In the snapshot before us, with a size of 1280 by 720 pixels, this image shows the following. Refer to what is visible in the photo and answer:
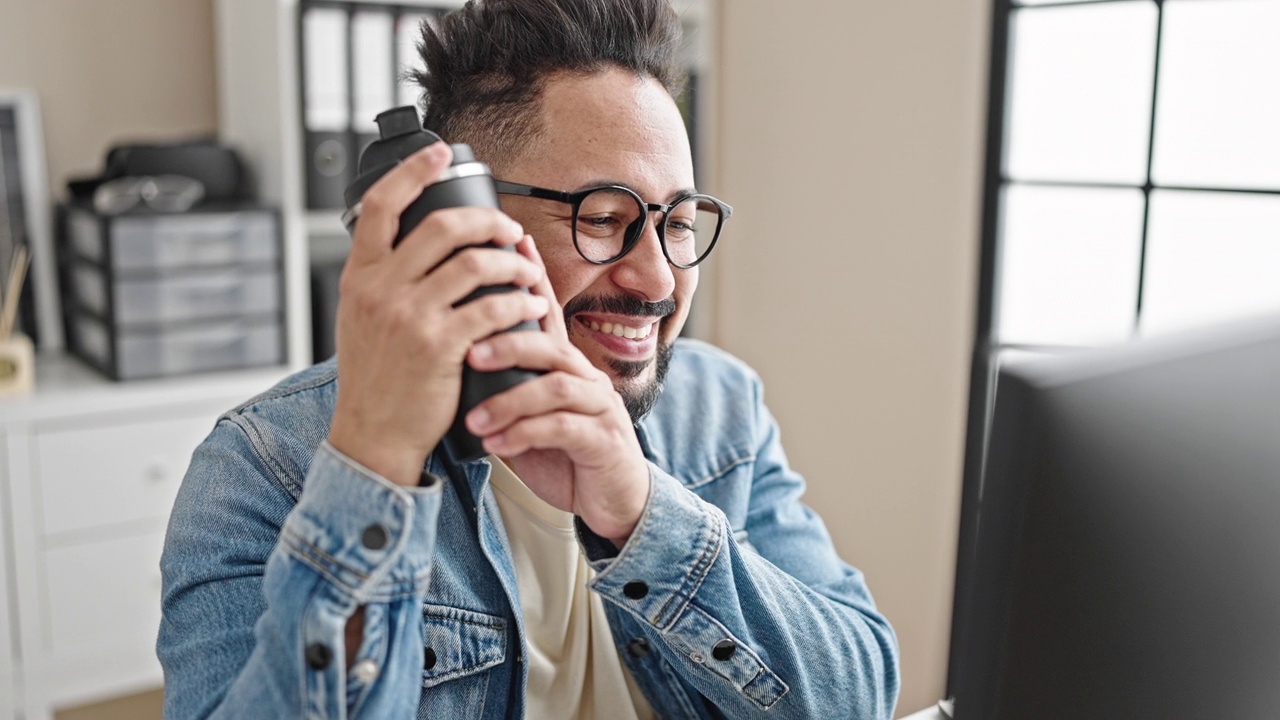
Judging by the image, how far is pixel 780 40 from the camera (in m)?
2.52

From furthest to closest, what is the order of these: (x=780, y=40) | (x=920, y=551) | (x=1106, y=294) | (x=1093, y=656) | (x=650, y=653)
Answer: (x=780, y=40) → (x=920, y=551) → (x=1106, y=294) → (x=650, y=653) → (x=1093, y=656)

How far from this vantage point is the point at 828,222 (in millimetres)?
2447

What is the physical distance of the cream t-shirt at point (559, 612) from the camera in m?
1.15

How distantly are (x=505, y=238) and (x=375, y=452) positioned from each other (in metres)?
0.16

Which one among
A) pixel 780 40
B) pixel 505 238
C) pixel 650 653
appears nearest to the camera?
pixel 505 238

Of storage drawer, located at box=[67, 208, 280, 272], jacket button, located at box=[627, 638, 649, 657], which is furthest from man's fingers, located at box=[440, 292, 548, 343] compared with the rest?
storage drawer, located at box=[67, 208, 280, 272]

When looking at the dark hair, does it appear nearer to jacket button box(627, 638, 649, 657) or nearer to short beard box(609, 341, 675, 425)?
short beard box(609, 341, 675, 425)

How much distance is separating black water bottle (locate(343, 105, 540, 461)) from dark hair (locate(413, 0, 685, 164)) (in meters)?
0.31

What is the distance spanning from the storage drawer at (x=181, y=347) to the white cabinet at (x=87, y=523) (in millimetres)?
30

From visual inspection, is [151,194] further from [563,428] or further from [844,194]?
[563,428]

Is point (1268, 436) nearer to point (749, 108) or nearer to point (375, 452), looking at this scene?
point (375, 452)

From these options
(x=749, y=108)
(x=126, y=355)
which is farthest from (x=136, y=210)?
(x=749, y=108)

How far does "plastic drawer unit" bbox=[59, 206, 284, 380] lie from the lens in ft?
7.08

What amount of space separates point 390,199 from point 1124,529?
473mm
